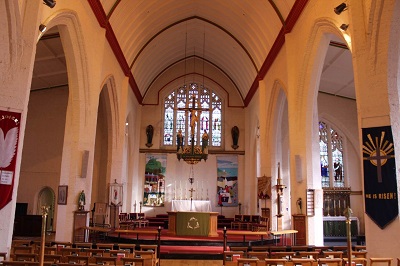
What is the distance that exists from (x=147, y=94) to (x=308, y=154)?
513 inches

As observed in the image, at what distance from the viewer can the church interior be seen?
24.1ft

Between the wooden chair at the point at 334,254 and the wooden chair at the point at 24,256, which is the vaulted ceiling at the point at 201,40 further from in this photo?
the wooden chair at the point at 24,256

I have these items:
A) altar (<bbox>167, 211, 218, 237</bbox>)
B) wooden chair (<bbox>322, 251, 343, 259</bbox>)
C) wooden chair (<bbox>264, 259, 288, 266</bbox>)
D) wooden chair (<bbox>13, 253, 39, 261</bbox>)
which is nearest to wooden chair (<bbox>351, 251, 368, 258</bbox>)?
wooden chair (<bbox>322, 251, 343, 259</bbox>)

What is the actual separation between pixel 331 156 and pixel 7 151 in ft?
50.7

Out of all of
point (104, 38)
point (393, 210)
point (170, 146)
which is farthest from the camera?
point (170, 146)

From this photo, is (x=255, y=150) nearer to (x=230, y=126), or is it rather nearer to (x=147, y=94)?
(x=230, y=126)

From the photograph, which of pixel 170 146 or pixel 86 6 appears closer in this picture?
pixel 86 6

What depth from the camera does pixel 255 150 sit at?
66.9 ft

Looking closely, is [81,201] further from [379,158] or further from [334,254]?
[379,158]

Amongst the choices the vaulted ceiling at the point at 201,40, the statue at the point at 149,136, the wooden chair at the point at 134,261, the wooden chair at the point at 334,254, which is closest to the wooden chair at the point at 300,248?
the wooden chair at the point at 334,254

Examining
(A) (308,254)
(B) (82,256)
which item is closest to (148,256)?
(B) (82,256)

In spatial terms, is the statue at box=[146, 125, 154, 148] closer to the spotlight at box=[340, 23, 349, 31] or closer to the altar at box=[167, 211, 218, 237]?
the altar at box=[167, 211, 218, 237]

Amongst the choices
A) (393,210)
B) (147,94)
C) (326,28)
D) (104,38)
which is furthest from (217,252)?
(147,94)

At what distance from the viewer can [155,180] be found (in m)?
21.7
